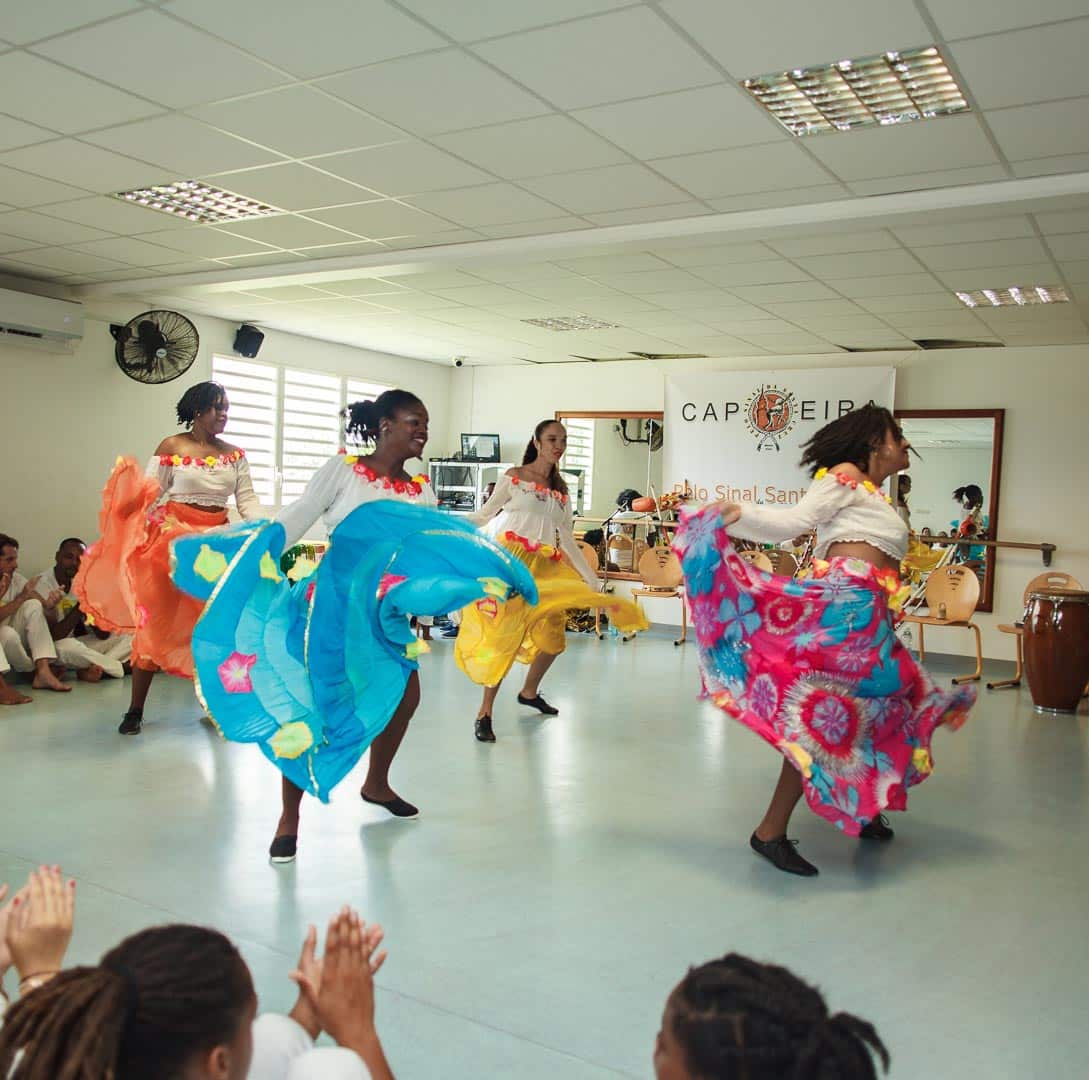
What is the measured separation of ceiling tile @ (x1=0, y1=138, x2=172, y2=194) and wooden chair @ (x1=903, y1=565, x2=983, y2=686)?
5.76m

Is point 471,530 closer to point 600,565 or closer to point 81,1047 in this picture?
point 81,1047

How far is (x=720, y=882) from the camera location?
3.20 meters

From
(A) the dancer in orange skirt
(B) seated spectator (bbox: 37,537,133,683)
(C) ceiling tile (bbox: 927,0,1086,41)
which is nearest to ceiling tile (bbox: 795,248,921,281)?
(C) ceiling tile (bbox: 927,0,1086,41)

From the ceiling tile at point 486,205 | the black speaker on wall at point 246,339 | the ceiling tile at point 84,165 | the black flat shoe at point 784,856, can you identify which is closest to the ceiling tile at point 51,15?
the ceiling tile at point 84,165

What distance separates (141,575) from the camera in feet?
15.6

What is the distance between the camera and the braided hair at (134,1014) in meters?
0.91

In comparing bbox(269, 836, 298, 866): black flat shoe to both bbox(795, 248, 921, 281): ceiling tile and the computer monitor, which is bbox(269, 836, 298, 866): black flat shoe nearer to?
bbox(795, 248, 921, 281): ceiling tile

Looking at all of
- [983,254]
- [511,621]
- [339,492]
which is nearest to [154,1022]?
[339,492]

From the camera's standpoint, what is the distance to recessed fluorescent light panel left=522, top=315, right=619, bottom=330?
8.41 meters

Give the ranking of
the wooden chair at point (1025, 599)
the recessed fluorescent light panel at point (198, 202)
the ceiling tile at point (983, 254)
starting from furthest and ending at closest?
the wooden chair at point (1025, 599)
the ceiling tile at point (983, 254)
the recessed fluorescent light panel at point (198, 202)

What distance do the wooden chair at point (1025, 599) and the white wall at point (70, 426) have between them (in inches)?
266

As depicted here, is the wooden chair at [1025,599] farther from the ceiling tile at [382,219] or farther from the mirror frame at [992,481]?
the ceiling tile at [382,219]

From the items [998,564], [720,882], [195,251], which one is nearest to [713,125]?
[720,882]

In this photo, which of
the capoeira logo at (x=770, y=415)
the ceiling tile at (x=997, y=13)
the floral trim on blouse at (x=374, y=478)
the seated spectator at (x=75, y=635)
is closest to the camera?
the ceiling tile at (x=997, y=13)
